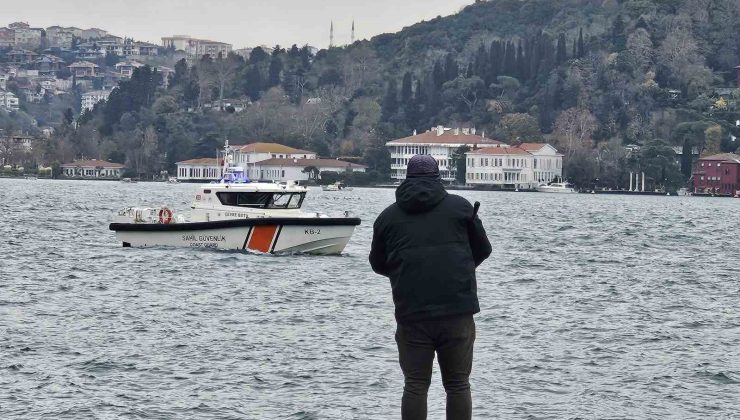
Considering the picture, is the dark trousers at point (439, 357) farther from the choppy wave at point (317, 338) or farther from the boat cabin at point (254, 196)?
the boat cabin at point (254, 196)

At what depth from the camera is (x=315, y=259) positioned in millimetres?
49531

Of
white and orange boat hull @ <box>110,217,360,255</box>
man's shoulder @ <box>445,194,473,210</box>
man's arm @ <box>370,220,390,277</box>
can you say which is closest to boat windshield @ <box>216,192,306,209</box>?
white and orange boat hull @ <box>110,217,360,255</box>

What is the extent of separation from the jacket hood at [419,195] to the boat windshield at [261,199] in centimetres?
3492

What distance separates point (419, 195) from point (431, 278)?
0.79 meters

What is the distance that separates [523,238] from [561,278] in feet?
89.4

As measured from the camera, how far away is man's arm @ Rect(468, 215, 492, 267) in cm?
1569

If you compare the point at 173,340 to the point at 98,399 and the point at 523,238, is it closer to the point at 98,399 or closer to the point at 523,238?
the point at 98,399

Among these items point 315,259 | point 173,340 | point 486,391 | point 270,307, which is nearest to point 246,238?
point 315,259

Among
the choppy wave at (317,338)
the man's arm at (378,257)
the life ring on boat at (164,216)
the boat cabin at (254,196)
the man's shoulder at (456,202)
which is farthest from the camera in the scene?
the life ring on boat at (164,216)

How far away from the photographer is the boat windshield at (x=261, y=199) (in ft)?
165

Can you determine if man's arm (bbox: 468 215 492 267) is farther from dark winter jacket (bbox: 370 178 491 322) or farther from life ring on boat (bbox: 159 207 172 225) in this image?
life ring on boat (bbox: 159 207 172 225)

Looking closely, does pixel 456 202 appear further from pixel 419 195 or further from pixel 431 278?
pixel 431 278

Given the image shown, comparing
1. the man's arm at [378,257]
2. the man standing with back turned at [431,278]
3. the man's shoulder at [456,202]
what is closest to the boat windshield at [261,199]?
the man's arm at [378,257]

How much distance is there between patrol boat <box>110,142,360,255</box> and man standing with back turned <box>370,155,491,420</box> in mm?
33739
